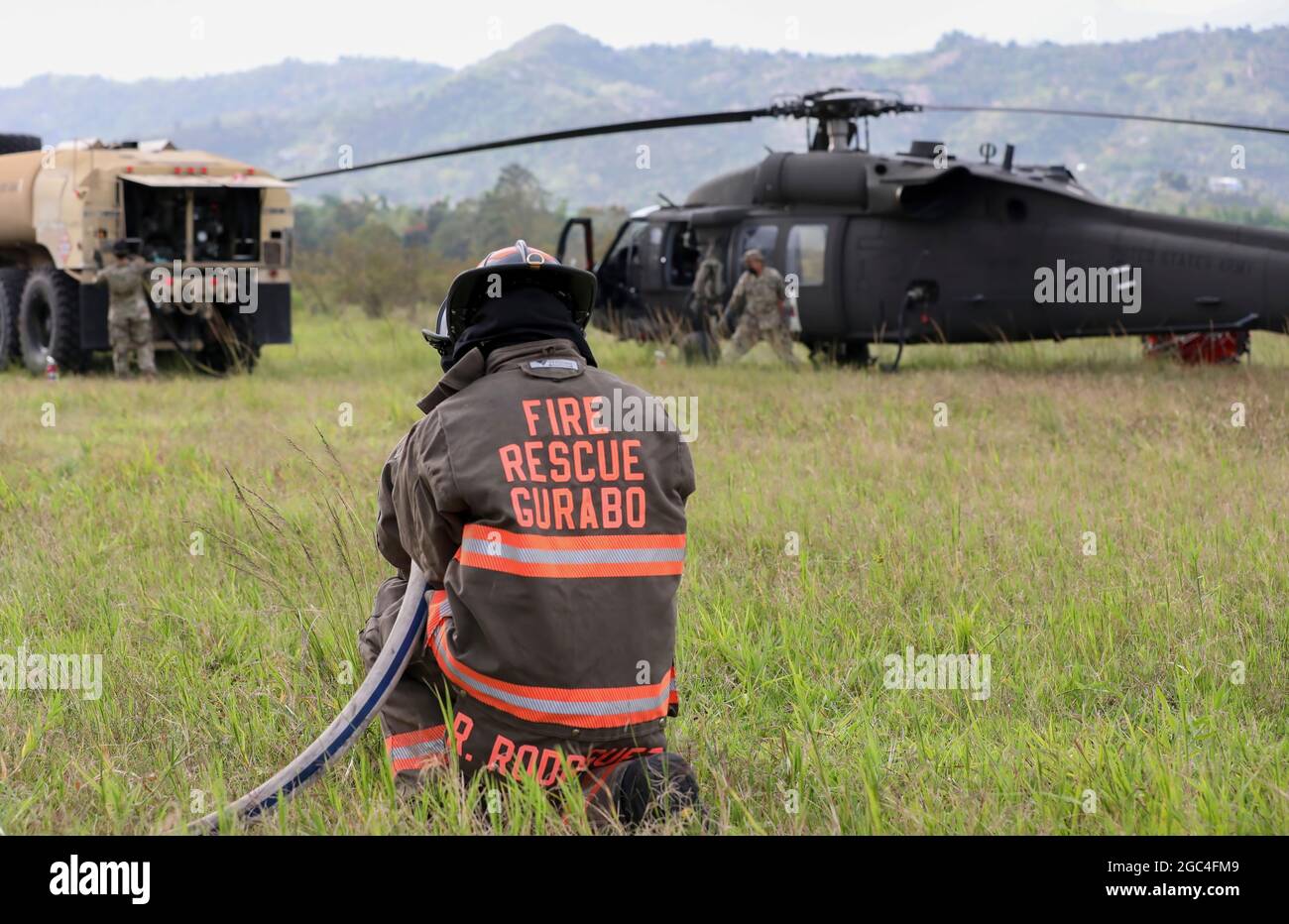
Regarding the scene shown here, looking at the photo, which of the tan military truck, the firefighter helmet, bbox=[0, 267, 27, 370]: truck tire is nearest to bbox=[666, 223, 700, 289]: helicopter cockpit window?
the tan military truck

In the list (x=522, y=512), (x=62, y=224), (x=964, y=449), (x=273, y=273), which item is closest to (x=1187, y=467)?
(x=964, y=449)

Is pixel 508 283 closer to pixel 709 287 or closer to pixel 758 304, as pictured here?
pixel 758 304

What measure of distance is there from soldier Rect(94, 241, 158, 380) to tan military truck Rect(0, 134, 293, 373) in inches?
7.8

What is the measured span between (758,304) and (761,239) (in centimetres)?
86

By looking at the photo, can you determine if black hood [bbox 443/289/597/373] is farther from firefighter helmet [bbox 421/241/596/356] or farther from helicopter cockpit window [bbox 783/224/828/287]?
helicopter cockpit window [bbox 783/224/828/287]

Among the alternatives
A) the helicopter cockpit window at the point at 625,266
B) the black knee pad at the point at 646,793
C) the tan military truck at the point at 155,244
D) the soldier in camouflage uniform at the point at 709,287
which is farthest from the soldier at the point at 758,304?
the black knee pad at the point at 646,793

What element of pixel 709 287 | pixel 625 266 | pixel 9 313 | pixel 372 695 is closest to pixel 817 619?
pixel 372 695

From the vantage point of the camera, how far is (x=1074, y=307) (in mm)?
12398

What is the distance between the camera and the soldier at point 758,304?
13336 millimetres

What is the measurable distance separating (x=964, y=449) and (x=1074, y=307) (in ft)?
14.8

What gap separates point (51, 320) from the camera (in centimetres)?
1448

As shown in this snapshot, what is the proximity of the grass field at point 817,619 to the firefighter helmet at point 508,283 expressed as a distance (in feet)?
3.73

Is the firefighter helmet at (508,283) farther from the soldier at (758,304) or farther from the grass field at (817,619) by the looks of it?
the soldier at (758,304)
